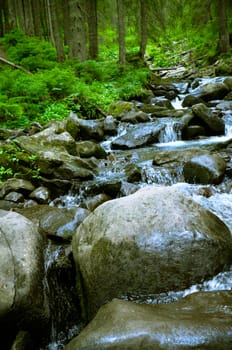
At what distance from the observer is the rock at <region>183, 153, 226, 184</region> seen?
6.38 metres

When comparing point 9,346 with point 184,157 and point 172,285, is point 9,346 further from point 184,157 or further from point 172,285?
point 184,157

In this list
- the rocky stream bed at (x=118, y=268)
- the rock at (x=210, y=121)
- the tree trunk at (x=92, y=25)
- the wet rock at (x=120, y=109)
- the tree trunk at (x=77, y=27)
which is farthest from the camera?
the tree trunk at (x=92, y=25)

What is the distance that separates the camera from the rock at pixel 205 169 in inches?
251

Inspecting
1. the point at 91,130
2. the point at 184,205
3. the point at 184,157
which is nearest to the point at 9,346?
the point at 184,205

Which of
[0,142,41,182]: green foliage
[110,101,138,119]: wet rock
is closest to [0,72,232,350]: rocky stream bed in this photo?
[0,142,41,182]: green foliage

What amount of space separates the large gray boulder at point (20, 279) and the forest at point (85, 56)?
6.61 meters

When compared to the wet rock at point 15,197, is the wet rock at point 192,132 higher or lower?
higher

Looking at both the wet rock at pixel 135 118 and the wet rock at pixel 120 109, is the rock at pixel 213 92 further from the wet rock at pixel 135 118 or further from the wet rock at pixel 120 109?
the wet rock at pixel 135 118

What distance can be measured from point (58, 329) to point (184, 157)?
178 inches

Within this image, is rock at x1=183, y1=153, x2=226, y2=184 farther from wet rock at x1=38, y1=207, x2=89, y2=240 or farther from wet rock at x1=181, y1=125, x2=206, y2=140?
wet rock at x1=181, y1=125, x2=206, y2=140

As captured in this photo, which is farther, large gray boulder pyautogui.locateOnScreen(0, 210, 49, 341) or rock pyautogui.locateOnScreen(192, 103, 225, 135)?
rock pyautogui.locateOnScreen(192, 103, 225, 135)

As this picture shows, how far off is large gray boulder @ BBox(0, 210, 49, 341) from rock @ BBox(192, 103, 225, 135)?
718cm

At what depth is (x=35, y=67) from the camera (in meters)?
15.8

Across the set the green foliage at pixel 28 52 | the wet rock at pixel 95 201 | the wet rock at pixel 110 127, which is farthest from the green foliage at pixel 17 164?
the green foliage at pixel 28 52
